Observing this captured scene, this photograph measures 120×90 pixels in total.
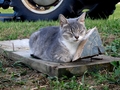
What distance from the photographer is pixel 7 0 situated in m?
8.45

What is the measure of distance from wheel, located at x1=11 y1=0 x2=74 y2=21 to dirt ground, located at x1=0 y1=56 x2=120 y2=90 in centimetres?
343

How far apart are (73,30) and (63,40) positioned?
140mm

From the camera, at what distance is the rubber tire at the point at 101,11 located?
7805 mm

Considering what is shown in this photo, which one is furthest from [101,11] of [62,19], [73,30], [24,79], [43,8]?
[24,79]

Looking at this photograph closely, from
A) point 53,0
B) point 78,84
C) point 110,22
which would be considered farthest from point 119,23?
point 78,84

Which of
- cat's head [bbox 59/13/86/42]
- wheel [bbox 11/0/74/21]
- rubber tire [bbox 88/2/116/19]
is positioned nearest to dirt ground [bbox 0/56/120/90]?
cat's head [bbox 59/13/86/42]

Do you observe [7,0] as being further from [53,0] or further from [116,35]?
[116,35]

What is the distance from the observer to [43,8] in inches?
288

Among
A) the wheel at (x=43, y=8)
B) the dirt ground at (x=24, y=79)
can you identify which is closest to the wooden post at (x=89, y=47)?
the dirt ground at (x=24, y=79)

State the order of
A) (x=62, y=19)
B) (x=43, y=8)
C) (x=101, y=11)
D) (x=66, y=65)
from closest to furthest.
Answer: (x=66, y=65)
(x=62, y=19)
(x=43, y=8)
(x=101, y=11)

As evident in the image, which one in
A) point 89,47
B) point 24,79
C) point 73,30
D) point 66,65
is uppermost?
point 73,30

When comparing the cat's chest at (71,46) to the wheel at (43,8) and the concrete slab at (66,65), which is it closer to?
the concrete slab at (66,65)

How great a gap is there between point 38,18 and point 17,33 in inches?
67.6

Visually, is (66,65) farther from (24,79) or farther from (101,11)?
(101,11)
